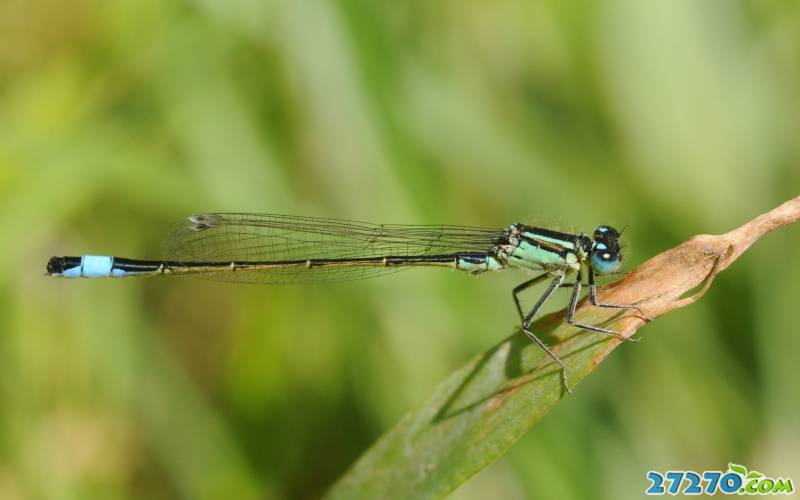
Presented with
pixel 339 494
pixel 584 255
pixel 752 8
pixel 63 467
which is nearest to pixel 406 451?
pixel 339 494

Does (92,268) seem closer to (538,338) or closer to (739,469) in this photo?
(538,338)

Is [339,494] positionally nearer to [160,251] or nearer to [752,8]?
[160,251]

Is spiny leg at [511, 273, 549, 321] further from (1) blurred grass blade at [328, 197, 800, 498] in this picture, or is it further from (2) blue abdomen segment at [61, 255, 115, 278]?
(2) blue abdomen segment at [61, 255, 115, 278]

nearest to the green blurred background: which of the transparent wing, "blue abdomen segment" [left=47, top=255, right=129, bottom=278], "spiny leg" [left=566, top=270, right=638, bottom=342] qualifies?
the transparent wing

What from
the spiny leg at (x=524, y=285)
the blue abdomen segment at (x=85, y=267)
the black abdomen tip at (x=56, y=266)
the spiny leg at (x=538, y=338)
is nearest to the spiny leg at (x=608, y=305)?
the spiny leg at (x=538, y=338)

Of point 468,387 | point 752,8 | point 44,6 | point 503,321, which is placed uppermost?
point 44,6

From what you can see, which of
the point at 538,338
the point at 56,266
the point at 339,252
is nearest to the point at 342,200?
the point at 339,252
